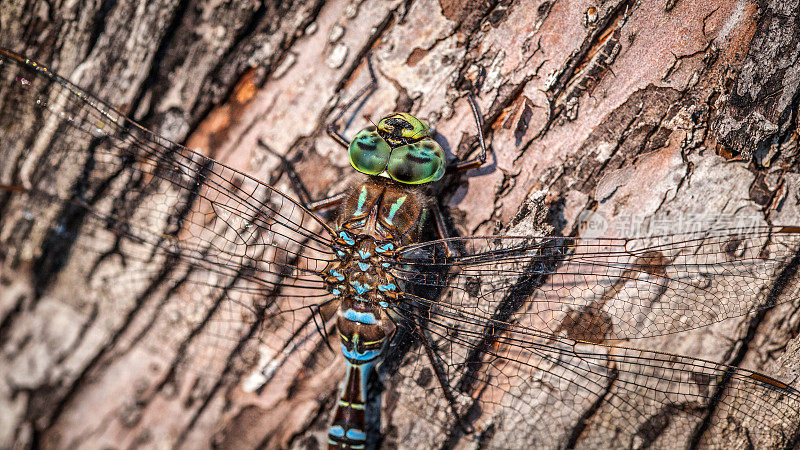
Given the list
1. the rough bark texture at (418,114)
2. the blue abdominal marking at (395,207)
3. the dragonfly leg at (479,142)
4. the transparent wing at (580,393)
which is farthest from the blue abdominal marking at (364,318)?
the dragonfly leg at (479,142)

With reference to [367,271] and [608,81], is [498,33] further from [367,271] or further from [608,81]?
[367,271]

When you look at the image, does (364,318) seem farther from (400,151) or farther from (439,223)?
(400,151)

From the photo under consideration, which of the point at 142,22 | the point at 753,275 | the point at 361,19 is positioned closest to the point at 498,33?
the point at 361,19

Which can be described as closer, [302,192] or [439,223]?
[439,223]

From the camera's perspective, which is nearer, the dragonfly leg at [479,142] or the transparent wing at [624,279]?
the transparent wing at [624,279]

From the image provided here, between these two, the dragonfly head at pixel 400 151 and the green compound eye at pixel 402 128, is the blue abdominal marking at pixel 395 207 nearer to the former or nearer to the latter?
the dragonfly head at pixel 400 151

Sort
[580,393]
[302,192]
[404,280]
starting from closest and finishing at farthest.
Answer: [580,393]
[404,280]
[302,192]

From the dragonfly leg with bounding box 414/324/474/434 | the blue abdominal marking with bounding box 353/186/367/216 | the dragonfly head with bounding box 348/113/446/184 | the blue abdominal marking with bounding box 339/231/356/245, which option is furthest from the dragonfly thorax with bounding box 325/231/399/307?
the dragonfly head with bounding box 348/113/446/184

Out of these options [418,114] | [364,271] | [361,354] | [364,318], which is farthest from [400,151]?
[361,354]
